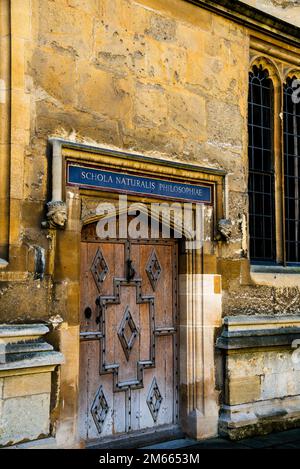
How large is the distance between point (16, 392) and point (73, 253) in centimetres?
137

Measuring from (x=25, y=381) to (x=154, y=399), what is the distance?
1846 mm

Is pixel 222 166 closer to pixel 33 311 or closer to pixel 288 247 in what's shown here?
pixel 288 247

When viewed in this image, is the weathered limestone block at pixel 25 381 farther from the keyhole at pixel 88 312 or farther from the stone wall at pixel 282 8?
the stone wall at pixel 282 8

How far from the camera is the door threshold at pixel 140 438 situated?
571cm

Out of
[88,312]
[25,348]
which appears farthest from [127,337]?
[25,348]

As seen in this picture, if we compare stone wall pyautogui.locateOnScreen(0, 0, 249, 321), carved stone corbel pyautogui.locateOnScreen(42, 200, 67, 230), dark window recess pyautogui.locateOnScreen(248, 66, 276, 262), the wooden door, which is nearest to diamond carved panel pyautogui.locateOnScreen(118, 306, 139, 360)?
the wooden door

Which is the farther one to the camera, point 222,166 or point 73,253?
point 222,166

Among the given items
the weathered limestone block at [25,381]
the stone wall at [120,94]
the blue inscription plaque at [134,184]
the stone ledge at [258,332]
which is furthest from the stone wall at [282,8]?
the weathered limestone block at [25,381]

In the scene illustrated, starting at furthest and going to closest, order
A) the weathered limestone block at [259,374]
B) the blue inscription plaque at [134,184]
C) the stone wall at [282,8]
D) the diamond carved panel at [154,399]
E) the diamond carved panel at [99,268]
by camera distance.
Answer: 1. the stone wall at [282,8]
2. the weathered limestone block at [259,374]
3. the diamond carved panel at [154,399]
4. the diamond carved panel at [99,268]
5. the blue inscription plaque at [134,184]

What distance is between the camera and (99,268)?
5875mm

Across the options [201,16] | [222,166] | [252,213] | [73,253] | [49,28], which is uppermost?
[201,16]

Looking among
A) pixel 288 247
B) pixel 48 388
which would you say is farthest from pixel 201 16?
pixel 48 388

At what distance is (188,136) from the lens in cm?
645

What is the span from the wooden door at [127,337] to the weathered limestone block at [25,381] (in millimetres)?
700
